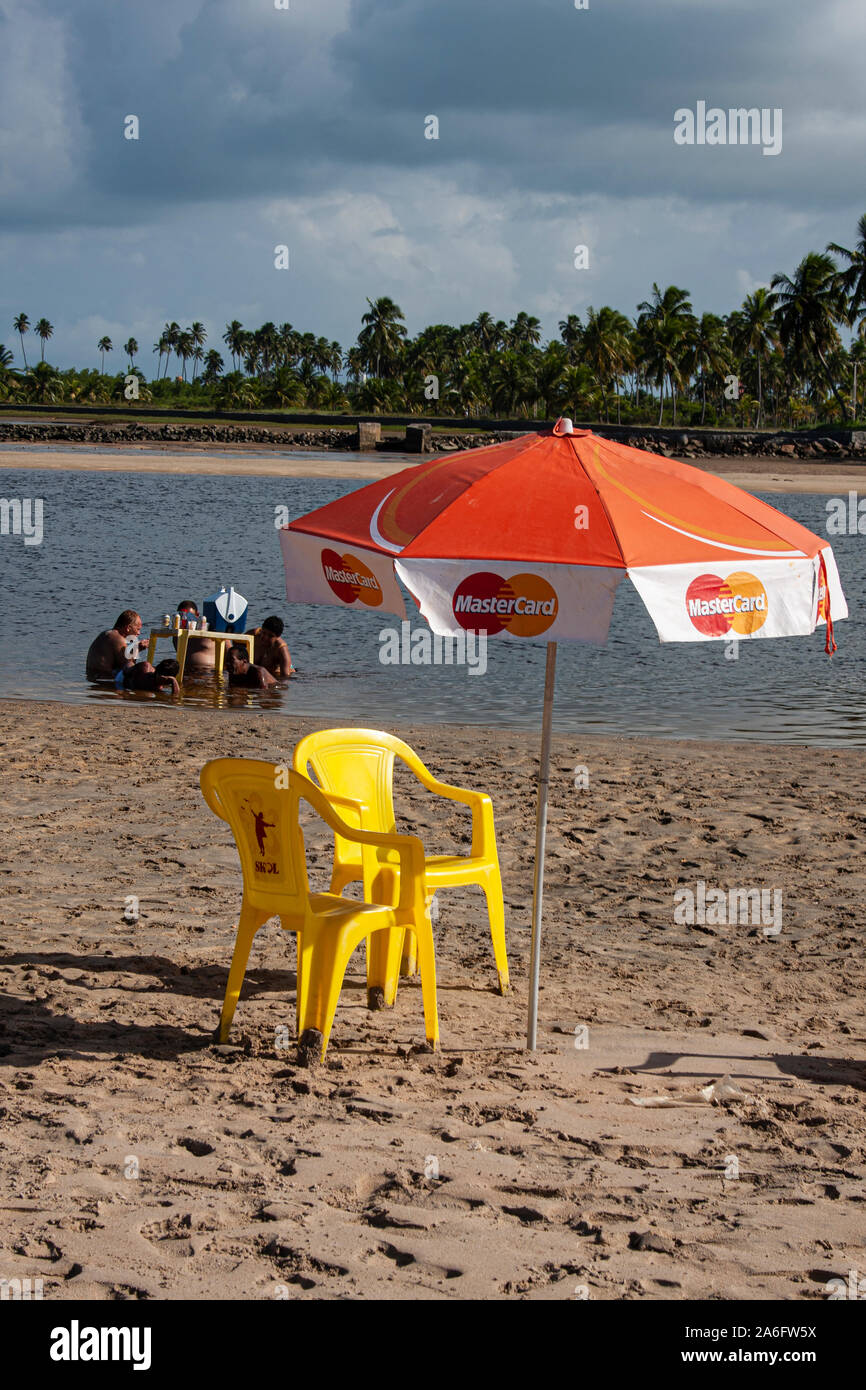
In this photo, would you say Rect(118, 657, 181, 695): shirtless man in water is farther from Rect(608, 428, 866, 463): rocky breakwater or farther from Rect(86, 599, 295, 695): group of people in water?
Rect(608, 428, 866, 463): rocky breakwater

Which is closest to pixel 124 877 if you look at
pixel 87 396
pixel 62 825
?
pixel 62 825

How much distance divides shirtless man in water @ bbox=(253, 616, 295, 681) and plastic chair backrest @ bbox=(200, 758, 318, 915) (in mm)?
10758

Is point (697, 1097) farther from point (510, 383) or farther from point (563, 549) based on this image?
point (510, 383)

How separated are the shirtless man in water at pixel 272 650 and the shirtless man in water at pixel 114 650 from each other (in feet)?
4.88

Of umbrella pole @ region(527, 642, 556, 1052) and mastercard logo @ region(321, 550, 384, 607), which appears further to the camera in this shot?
umbrella pole @ region(527, 642, 556, 1052)

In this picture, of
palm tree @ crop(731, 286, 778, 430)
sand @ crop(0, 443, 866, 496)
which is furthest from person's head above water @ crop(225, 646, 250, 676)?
palm tree @ crop(731, 286, 778, 430)

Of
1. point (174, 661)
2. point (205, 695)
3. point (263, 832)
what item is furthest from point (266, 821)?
point (174, 661)

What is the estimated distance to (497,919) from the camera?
5.67m

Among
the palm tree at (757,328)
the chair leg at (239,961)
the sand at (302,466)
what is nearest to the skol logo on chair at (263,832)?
the chair leg at (239,961)

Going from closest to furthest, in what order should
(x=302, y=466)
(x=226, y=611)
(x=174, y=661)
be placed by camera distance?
(x=174, y=661) < (x=226, y=611) < (x=302, y=466)

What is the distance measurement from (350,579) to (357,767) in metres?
1.37

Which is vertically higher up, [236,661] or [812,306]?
[812,306]

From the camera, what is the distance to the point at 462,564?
13.5 feet

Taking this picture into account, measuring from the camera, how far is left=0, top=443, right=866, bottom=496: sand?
57844mm
